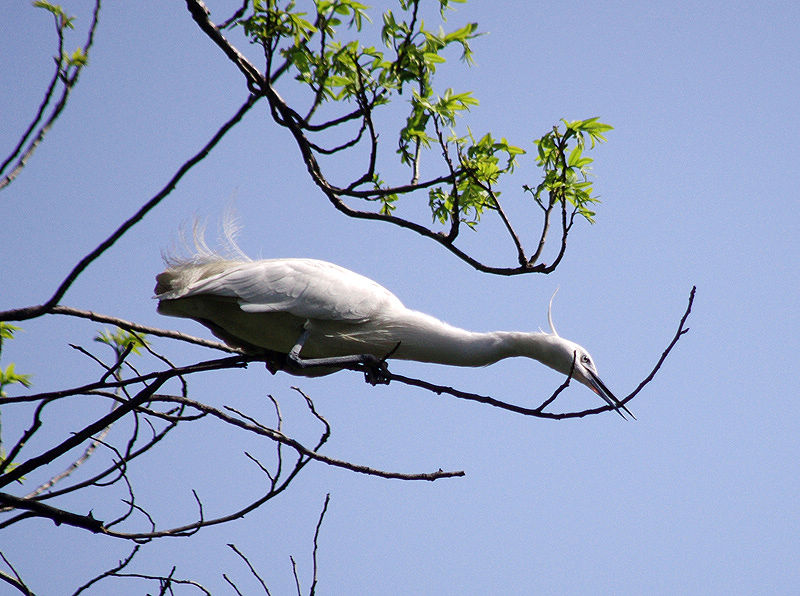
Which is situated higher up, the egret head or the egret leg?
the egret head

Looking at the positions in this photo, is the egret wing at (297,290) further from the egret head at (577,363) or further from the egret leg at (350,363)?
the egret head at (577,363)

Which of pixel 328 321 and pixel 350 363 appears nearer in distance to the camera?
pixel 350 363

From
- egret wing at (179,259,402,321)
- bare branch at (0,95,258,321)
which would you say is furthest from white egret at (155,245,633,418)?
bare branch at (0,95,258,321)

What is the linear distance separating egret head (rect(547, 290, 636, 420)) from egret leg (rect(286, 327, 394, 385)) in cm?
91

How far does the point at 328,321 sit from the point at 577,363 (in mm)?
1250

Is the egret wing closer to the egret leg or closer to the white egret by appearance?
the white egret

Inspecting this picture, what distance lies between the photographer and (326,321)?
3996mm

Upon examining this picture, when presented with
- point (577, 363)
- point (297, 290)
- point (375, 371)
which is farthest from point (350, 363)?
point (577, 363)

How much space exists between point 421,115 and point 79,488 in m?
2.03

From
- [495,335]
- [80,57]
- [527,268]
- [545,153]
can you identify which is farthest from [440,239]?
[80,57]

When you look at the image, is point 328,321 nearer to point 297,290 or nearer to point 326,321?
point 326,321

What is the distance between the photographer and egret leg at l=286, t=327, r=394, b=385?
12.0 feet

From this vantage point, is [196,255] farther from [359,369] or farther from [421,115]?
[421,115]

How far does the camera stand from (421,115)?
334 centimetres
